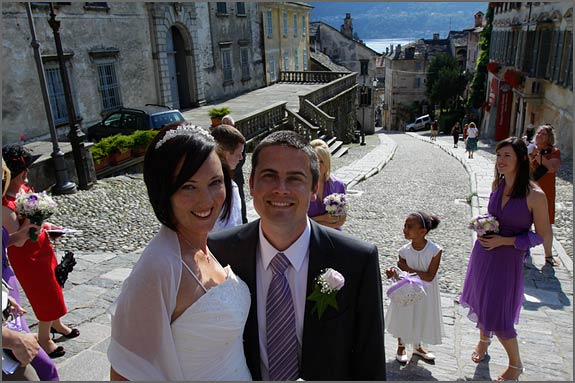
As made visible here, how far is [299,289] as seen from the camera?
257cm

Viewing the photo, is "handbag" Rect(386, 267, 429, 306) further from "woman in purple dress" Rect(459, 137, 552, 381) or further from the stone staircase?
the stone staircase

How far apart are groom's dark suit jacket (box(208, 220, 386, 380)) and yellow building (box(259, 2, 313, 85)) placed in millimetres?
31374

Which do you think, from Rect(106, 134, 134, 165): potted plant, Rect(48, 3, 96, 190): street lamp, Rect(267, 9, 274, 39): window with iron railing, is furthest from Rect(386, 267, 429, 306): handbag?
Rect(267, 9, 274, 39): window with iron railing

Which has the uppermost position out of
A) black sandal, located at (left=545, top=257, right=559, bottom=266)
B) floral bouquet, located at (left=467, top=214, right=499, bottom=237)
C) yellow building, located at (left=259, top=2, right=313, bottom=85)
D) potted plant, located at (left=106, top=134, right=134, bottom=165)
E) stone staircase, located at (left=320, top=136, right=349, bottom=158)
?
yellow building, located at (left=259, top=2, right=313, bottom=85)

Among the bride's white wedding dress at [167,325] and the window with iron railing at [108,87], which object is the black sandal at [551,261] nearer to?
the bride's white wedding dress at [167,325]

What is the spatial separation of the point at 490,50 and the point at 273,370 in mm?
36312

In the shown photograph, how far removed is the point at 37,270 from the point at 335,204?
121 inches

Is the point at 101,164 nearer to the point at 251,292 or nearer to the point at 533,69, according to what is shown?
the point at 251,292

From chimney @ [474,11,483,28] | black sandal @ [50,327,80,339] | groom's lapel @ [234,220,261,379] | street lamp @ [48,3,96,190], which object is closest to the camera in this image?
groom's lapel @ [234,220,261,379]

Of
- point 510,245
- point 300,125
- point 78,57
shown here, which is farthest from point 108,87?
point 510,245

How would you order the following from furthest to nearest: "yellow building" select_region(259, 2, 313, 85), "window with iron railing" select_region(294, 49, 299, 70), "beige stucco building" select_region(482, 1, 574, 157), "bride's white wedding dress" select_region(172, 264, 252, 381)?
"window with iron railing" select_region(294, 49, 299, 70) → "yellow building" select_region(259, 2, 313, 85) → "beige stucco building" select_region(482, 1, 574, 157) → "bride's white wedding dress" select_region(172, 264, 252, 381)

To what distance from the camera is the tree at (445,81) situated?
50531 millimetres

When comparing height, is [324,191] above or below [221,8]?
below

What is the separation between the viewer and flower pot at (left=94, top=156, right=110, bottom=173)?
11.7 m
